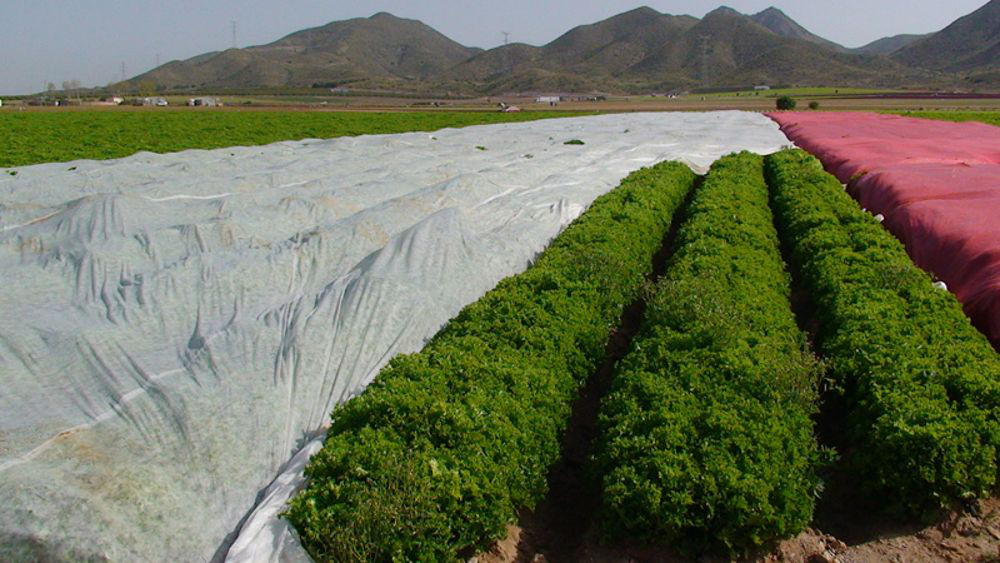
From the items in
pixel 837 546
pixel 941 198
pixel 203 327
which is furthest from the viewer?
pixel 941 198

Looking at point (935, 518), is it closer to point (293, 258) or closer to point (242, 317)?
point (242, 317)

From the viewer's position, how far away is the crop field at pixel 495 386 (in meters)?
4.46

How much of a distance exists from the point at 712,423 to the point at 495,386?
176cm

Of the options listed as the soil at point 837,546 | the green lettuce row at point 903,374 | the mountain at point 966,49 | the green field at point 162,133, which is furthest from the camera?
the mountain at point 966,49

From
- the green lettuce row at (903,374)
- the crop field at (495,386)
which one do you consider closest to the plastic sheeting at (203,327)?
the crop field at (495,386)

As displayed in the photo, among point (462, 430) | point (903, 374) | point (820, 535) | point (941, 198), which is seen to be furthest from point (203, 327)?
point (941, 198)

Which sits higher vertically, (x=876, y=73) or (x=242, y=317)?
(x=876, y=73)

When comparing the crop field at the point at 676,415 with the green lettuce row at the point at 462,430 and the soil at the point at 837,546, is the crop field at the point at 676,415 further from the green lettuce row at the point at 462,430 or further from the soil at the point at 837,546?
the soil at the point at 837,546

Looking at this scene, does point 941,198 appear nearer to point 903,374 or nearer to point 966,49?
point 903,374

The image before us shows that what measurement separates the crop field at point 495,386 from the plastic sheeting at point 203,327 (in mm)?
27

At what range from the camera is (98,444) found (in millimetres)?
4668

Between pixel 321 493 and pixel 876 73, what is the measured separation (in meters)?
162

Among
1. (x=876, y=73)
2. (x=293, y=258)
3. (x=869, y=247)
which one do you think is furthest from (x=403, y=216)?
(x=876, y=73)

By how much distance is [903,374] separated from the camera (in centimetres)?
579
